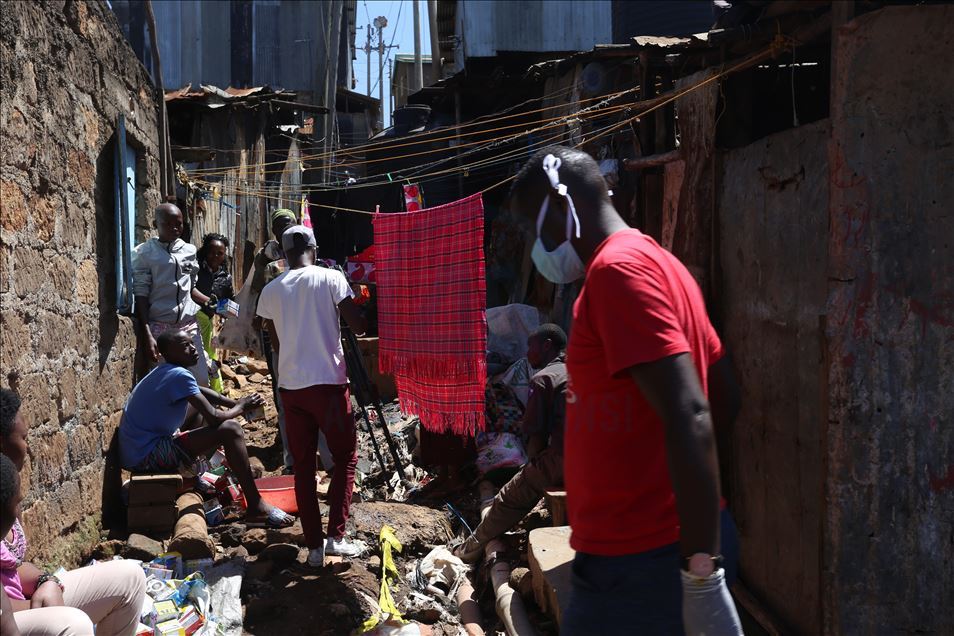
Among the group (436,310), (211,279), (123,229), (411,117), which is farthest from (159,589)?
(411,117)

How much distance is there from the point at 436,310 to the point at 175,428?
7.18 feet

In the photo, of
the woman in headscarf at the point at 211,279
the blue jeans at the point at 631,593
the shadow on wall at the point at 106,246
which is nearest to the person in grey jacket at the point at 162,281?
the shadow on wall at the point at 106,246

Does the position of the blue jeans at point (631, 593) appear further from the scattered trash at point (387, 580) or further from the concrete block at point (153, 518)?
the concrete block at point (153, 518)

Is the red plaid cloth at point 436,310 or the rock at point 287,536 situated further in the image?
the red plaid cloth at point 436,310

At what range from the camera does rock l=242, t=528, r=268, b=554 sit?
17.5ft

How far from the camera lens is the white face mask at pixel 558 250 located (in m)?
2.11

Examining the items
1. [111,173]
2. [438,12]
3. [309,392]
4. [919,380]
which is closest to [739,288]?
[919,380]

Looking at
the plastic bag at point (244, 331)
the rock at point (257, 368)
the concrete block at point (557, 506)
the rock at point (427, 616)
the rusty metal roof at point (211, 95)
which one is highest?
the rusty metal roof at point (211, 95)

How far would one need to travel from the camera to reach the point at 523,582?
15.6 feet

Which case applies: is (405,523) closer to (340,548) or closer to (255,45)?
(340,548)

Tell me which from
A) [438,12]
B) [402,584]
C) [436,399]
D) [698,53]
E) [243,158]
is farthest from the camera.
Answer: [438,12]

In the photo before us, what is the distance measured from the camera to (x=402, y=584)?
5.23 m

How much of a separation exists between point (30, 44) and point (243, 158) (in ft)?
30.7

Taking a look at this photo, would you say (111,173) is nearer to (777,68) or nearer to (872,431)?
(777,68)
